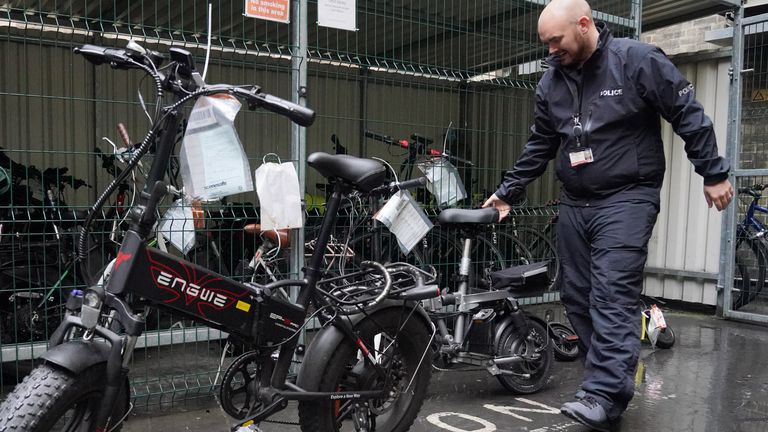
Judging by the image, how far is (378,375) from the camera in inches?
102

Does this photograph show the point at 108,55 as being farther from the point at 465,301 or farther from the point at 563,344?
the point at 563,344

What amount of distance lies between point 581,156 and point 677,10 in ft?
14.3

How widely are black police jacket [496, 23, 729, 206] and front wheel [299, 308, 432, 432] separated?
44.4 inches

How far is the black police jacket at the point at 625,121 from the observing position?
9.31 feet

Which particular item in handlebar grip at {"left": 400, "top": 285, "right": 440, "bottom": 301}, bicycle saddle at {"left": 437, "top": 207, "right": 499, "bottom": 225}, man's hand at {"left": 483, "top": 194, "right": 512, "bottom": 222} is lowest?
handlebar grip at {"left": 400, "top": 285, "right": 440, "bottom": 301}

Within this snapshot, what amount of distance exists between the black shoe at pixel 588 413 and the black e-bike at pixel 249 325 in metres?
0.66

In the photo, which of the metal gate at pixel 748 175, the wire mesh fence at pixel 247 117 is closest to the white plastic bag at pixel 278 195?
the wire mesh fence at pixel 247 117

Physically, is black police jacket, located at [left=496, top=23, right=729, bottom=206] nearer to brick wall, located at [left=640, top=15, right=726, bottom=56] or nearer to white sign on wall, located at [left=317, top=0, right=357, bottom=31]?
white sign on wall, located at [left=317, top=0, right=357, bottom=31]

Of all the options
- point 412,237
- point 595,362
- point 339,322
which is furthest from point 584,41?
point 339,322

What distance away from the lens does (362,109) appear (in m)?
4.89

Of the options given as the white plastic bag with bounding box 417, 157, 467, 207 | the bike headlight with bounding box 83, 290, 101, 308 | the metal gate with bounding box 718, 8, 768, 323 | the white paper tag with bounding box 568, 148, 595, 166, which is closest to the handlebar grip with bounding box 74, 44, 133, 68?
the bike headlight with bounding box 83, 290, 101, 308

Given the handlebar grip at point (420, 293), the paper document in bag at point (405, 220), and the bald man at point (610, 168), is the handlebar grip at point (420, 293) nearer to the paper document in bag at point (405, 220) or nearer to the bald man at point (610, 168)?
the paper document in bag at point (405, 220)

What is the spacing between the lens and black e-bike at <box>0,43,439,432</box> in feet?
6.27

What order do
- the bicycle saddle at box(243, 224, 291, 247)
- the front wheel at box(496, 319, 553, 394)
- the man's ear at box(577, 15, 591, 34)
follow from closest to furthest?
the man's ear at box(577, 15, 591, 34) < the front wheel at box(496, 319, 553, 394) < the bicycle saddle at box(243, 224, 291, 247)
